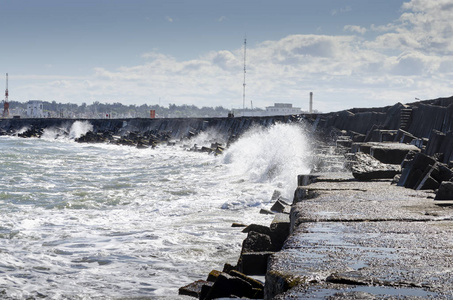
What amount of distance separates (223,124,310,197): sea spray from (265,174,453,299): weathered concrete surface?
6.45 meters

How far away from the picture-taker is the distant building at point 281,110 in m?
87.4

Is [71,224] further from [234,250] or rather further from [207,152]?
[207,152]

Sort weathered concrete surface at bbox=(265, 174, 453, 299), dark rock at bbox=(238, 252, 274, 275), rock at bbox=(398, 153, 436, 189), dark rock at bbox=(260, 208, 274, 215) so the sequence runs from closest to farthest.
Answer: weathered concrete surface at bbox=(265, 174, 453, 299) → dark rock at bbox=(238, 252, 274, 275) → rock at bbox=(398, 153, 436, 189) → dark rock at bbox=(260, 208, 274, 215)

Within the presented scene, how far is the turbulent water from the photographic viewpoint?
5266 mm

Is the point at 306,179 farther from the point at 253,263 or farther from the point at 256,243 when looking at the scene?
the point at 253,263

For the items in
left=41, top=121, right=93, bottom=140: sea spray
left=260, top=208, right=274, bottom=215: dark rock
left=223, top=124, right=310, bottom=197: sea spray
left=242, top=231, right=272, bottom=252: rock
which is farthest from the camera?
left=41, top=121, right=93, bottom=140: sea spray

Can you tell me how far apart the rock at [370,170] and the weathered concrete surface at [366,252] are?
1.51m

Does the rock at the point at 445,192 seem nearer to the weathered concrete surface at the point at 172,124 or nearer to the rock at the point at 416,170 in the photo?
the rock at the point at 416,170

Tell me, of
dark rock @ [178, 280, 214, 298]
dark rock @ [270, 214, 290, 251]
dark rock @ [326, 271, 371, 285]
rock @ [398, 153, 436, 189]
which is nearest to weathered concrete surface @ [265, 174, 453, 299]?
dark rock @ [326, 271, 371, 285]

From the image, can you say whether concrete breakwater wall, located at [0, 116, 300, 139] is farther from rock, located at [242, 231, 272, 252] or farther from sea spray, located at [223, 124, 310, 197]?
rock, located at [242, 231, 272, 252]

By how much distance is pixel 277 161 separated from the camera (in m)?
15.0

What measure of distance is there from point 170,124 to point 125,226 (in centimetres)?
4436

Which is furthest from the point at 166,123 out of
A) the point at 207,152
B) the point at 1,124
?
the point at 1,124

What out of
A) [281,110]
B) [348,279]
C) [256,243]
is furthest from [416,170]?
[281,110]
